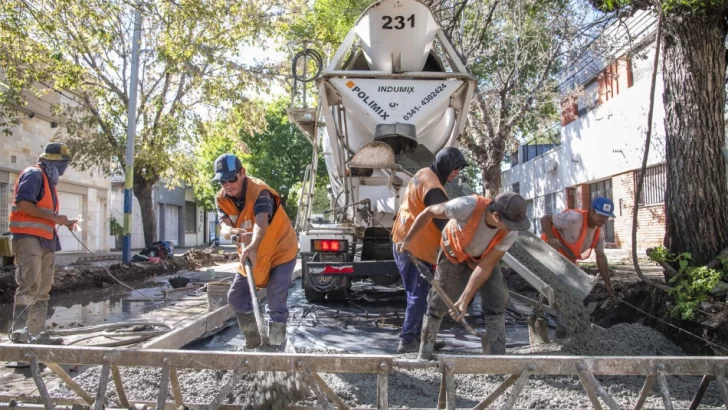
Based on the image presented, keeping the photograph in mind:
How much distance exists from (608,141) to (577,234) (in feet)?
43.2

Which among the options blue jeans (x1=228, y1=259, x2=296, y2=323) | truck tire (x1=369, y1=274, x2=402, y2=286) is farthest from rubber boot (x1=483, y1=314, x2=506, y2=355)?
truck tire (x1=369, y1=274, x2=402, y2=286)

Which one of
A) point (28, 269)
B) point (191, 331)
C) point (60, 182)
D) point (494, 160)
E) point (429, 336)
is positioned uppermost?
point (60, 182)

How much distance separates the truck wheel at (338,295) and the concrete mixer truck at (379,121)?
4.4 inches

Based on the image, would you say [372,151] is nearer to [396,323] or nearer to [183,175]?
[396,323]

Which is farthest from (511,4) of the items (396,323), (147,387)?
(147,387)

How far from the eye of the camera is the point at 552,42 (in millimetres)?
11938

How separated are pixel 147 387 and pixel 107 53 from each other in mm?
12735

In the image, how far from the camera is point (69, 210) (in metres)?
19.5

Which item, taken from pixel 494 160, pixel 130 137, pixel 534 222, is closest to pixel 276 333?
pixel 494 160

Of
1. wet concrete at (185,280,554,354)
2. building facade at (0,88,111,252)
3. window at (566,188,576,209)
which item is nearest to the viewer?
wet concrete at (185,280,554,354)

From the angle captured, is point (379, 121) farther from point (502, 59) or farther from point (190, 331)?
point (502, 59)

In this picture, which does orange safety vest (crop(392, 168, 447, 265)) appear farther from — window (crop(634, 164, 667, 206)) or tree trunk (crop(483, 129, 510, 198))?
window (crop(634, 164, 667, 206))

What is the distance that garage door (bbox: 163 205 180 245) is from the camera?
104 feet

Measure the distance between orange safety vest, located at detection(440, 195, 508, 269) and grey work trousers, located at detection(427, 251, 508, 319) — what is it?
67 millimetres
